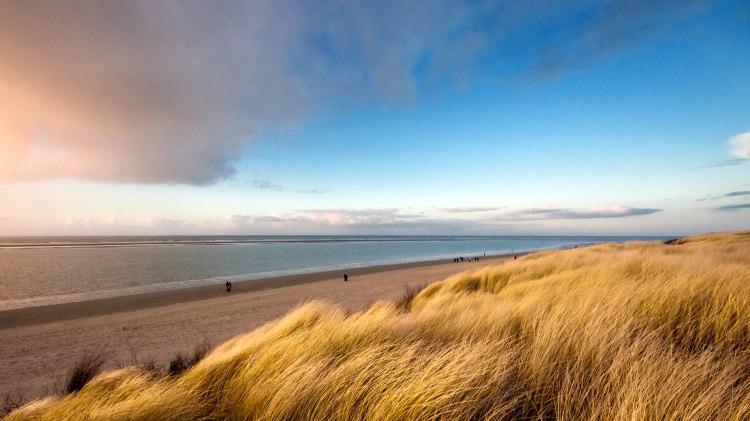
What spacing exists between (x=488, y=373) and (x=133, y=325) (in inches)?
578

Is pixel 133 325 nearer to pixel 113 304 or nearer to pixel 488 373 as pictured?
pixel 113 304

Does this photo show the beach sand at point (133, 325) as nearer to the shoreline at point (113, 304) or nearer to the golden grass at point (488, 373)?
the shoreline at point (113, 304)

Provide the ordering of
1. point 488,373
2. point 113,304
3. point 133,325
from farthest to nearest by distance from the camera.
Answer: point 113,304 < point 133,325 < point 488,373

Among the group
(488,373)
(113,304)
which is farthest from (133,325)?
(488,373)

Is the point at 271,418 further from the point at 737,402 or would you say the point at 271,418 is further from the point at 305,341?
the point at 737,402

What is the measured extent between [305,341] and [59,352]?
35.5ft

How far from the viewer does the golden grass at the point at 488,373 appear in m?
2.09

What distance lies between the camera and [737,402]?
201cm

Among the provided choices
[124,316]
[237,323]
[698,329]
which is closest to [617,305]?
[698,329]

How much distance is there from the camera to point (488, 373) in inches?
97.3

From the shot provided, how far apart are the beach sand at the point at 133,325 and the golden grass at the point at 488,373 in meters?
5.82

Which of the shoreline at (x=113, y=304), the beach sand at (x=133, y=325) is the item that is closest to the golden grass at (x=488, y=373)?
the beach sand at (x=133, y=325)

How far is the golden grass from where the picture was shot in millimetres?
2092

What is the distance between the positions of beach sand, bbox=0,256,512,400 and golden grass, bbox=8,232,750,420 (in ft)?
19.1
